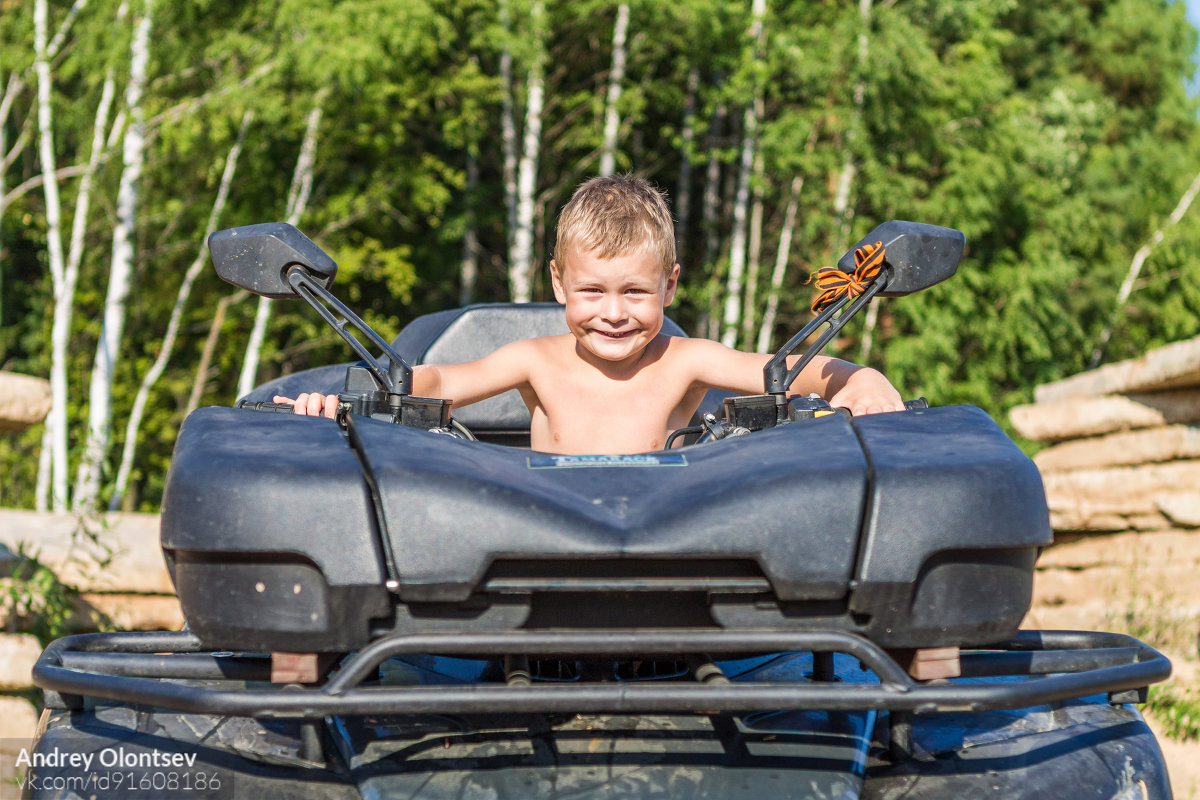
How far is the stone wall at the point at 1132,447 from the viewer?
8.02 metres

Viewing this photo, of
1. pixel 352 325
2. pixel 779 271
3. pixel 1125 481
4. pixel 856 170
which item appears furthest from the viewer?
pixel 779 271

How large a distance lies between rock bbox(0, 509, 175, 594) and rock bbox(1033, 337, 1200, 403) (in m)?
6.60

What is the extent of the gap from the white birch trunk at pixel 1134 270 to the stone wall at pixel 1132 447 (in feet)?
38.0

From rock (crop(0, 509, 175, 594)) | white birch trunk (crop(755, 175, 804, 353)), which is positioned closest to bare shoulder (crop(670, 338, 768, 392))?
rock (crop(0, 509, 175, 594))

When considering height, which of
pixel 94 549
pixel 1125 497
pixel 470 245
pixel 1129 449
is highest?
pixel 470 245

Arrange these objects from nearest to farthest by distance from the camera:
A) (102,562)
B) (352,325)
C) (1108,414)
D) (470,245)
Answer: (352,325) → (102,562) → (1108,414) → (470,245)

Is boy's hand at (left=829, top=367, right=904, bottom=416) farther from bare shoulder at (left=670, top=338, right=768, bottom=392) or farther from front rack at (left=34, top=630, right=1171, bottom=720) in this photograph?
front rack at (left=34, top=630, right=1171, bottom=720)

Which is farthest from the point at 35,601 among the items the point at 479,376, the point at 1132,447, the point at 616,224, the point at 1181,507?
the point at 1132,447

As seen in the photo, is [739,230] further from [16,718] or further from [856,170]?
[16,718]

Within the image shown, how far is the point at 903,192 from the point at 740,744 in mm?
14343

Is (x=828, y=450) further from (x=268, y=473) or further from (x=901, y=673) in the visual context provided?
(x=268, y=473)

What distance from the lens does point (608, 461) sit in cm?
181

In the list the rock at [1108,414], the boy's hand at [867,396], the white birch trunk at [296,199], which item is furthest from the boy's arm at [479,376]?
the white birch trunk at [296,199]

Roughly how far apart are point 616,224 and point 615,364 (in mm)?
526
